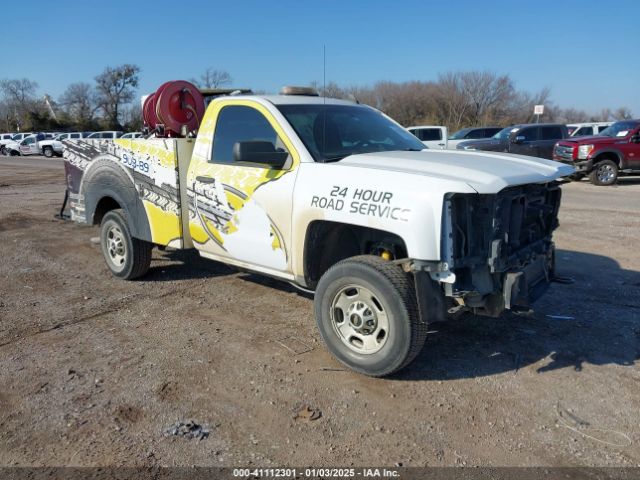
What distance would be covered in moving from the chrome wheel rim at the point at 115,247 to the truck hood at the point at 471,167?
10.9 feet

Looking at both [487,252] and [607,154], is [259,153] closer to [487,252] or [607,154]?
[487,252]

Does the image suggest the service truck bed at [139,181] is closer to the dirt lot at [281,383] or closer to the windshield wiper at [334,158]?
the dirt lot at [281,383]

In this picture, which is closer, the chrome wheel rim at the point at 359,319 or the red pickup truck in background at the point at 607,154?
the chrome wheel rim at the point at 359,319

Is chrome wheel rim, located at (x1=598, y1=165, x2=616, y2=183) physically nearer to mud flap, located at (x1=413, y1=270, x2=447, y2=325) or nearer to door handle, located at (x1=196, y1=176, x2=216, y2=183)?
door handle, located at (x1=196, y1=176, x2=216, y2=183)

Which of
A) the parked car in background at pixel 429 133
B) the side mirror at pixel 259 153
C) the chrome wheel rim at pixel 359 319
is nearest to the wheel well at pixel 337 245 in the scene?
the chrome wheel rim at pixel 359 319

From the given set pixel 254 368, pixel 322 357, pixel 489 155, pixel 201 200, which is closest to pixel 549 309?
pixel 489 155

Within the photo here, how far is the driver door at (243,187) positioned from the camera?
4.45m

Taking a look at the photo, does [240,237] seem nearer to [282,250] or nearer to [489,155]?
[282,250]

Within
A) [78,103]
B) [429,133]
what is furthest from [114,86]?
[429,133]

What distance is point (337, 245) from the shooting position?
456cm

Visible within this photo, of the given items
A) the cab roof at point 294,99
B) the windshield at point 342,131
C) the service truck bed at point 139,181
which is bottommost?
the service truck bed at point 139,181

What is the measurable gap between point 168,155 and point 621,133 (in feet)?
50.7

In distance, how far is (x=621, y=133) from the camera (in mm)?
16562

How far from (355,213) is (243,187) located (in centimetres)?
127
